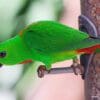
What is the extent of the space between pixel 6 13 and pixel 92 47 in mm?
1030

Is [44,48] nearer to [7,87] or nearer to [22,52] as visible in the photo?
[22,52]

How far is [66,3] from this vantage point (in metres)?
3.87

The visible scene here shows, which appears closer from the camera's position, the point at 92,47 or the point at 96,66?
the point at 92,47

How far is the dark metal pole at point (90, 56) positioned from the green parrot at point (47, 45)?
15cm

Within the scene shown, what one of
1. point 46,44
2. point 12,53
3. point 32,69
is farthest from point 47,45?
point 32,69

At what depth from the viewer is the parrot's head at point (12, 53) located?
9.16 feet

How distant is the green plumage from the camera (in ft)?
8.91

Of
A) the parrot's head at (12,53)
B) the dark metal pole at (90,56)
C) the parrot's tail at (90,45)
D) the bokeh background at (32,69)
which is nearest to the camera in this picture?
the parrot's tail at (90,45)

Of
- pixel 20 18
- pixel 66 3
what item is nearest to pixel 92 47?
pixel 20 18

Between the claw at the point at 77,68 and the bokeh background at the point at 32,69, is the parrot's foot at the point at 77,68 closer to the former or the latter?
the claw at the point at 77,68

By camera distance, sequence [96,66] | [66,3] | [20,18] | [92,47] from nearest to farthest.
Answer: [92,47] < [96,66] < [20,18] < [66,3]

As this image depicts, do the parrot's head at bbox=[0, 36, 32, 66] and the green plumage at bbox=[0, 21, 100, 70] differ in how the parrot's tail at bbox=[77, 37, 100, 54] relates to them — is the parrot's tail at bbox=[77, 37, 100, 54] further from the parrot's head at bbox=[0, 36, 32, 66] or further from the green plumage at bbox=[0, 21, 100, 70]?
the parrot's head at bbox=[0, 36, 32, 66]

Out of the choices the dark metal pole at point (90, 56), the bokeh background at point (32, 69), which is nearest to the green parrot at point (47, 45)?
the dark metal pole at point (90, 56)

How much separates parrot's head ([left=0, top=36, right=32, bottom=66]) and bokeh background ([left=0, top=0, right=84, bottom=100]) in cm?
70
